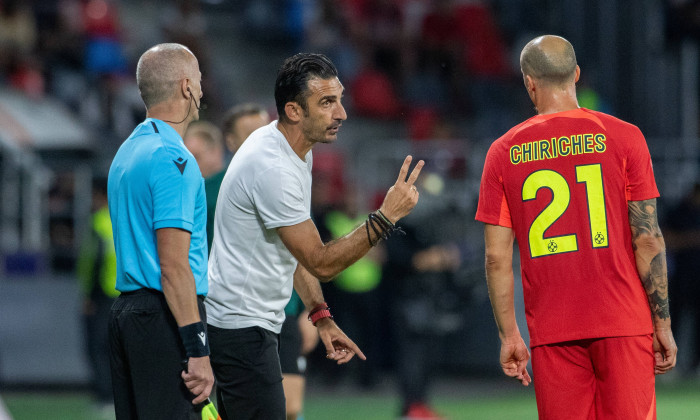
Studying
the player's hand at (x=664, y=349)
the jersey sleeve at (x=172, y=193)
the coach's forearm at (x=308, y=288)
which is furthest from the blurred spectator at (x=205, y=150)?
the player's hand at (x=664, y=349)

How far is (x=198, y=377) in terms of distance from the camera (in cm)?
451

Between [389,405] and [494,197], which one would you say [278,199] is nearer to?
[494,197]

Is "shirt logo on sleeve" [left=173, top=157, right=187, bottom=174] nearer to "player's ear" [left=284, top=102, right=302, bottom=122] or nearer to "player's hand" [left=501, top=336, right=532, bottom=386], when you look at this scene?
"player's ear" [left=284, top=102, right=302, bottom=122]

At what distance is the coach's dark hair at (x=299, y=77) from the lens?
5.21 metres

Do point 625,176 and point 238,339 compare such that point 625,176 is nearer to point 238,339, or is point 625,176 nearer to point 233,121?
point 238,339

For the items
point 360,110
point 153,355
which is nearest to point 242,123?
point 153,355

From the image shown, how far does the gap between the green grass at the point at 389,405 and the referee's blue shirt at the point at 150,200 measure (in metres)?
6.40

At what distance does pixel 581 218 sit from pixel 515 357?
31.3 inches

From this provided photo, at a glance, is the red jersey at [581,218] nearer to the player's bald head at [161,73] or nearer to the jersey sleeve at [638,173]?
the jersey sleeve at [638,173]

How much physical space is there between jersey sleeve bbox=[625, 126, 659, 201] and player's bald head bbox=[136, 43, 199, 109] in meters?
2.11

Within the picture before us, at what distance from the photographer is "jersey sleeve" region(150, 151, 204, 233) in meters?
4.49

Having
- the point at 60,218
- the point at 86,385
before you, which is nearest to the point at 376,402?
the point at 86,385

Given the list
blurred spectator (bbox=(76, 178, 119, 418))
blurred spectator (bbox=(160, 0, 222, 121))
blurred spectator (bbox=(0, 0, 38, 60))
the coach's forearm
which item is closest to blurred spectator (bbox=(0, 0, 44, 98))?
blurred spectator (bbox=(0, 0, 38, 60))

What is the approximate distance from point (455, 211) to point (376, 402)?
131 inches
